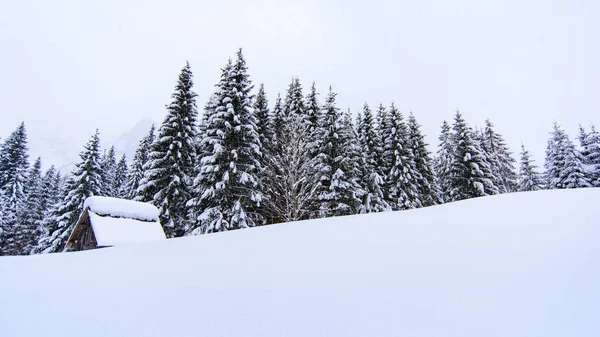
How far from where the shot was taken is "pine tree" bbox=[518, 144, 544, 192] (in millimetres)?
35406

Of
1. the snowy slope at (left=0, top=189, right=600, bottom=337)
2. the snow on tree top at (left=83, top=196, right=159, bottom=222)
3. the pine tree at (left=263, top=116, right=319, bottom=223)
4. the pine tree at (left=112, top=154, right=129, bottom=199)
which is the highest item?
the pine tree at (left=112, top=154, right=129, bottom=199)

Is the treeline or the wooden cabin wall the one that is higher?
the treeline

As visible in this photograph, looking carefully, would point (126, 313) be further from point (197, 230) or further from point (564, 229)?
point (197, 230)

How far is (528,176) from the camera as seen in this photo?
118 feet

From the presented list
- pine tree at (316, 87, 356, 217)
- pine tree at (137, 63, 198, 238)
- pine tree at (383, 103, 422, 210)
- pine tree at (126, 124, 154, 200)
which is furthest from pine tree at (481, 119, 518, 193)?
pine tree at (126, 124, 154, 200)

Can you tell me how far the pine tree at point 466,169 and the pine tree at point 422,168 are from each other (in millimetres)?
1647

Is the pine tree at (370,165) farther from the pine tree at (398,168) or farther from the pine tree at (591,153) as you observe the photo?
the pine tree at (591,153)

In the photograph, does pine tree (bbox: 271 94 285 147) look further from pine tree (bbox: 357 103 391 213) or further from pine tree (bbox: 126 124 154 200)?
pine tree (bbox: 126 124 154 200)

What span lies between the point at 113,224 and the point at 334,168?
A: 561 inches

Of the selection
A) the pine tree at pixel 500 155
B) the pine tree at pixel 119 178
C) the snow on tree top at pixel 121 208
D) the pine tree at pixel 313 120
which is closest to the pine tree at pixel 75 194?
the pine tree at pixel 119 178

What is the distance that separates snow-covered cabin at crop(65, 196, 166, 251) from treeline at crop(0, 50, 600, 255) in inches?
80.2

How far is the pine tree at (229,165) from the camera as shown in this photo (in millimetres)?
17703

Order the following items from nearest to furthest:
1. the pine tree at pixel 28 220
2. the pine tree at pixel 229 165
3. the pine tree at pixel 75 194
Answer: the pine tree at pixel 229 165, the pine tree at pixel 75 194, the pine tree at pixel 28 220

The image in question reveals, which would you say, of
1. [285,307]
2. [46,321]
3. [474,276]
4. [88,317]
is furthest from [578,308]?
[46,321]
